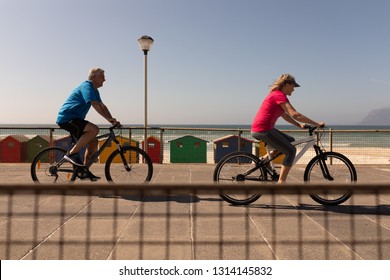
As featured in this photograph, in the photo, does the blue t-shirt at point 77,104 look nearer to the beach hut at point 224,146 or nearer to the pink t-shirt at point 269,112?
the pink t-shirt at point 269,112

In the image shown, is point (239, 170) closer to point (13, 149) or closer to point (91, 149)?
point (91, 149)

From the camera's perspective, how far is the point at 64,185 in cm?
142

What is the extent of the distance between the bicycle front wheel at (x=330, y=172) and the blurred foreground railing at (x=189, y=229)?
133mm

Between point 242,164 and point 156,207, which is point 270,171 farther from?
point 156,207

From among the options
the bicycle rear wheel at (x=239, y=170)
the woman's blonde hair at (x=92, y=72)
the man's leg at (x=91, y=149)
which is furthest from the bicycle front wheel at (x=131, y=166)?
the bicycle rear wheel at (x=239, y=170)

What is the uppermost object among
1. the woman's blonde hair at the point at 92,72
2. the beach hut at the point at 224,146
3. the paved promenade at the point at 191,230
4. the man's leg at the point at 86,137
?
the woman's blonde hair at the point at 92,72

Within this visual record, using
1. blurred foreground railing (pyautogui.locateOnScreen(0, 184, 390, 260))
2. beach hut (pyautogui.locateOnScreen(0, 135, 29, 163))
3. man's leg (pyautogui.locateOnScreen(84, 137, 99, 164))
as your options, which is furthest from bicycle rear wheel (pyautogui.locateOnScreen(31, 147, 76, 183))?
beach hut (pyautogui.locateOnScreen(0, 135, 29, 163))

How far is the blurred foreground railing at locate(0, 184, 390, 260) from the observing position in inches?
58.7

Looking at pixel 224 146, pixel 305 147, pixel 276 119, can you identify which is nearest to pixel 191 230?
pixel 276 119

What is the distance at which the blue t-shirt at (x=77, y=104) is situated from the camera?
518 cm

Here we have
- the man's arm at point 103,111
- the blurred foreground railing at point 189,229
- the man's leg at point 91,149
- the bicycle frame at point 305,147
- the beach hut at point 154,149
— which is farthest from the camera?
the beach hut at point 154,149

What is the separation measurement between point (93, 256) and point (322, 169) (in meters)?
3.59

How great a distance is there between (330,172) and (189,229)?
264cm
